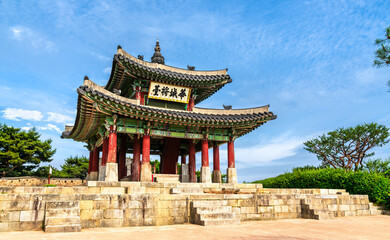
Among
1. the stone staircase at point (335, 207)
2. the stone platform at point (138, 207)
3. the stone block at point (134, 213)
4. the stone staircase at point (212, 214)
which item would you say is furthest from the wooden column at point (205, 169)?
the stone block at point (134, 213)

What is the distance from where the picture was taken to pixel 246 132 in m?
21.0

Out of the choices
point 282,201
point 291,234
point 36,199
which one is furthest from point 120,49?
point 291,234

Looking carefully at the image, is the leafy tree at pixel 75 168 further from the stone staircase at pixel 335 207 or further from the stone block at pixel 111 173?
the stone staircase at pixel 335 207

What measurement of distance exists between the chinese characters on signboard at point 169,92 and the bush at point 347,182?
11.6m

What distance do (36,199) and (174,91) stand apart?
12657 millimetres

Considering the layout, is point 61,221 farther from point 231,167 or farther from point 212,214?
point 231,167

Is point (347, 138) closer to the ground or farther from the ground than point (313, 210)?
farther from the ground

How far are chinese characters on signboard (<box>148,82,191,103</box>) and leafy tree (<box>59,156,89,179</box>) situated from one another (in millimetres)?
24664

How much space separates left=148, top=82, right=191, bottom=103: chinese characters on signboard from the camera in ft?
61.8

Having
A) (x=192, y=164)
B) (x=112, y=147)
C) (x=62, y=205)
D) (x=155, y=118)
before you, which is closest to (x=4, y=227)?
(x=62, y=205)

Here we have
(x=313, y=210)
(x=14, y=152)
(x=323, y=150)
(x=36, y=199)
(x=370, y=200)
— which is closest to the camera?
(x=36, y=199)

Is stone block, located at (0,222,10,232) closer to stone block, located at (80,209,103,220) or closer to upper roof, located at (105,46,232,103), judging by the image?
stone block, located at (80,209,103,220)

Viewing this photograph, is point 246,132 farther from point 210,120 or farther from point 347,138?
point 347,138

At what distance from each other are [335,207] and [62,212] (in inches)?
509
